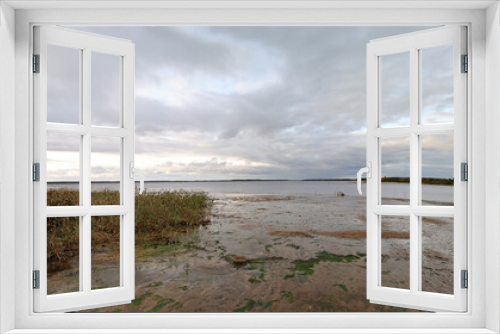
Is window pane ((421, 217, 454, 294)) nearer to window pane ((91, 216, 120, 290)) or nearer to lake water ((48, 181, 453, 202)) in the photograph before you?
lake water ((48, 181, 453, 202))

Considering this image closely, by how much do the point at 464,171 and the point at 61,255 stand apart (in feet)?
14.5

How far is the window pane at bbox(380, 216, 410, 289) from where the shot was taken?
14.8 ft

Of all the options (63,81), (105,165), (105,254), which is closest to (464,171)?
(63,81)

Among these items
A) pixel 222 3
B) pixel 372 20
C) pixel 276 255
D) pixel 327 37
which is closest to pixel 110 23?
pixel 222 3

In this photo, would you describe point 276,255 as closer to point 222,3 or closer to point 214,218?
point 214,218

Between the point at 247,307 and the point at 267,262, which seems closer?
the point at 247,307

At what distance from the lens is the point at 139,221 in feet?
18.1

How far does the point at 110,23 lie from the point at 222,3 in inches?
20.3

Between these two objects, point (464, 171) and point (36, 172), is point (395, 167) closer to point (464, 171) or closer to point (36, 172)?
point (464, 171)

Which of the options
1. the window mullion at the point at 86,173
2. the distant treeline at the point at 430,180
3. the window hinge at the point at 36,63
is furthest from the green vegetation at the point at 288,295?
the window hinge at the point at 36,63

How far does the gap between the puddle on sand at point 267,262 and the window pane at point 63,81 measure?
2.97 metres

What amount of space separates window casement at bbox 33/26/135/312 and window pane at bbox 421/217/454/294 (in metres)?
3.84

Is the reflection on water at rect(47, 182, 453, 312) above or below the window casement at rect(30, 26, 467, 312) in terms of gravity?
below

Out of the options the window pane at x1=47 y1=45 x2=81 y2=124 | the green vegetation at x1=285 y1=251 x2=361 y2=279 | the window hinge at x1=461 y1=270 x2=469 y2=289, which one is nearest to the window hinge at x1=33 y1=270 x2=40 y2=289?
the window pane at x1=47 y1=45 x2=81 y2=124
